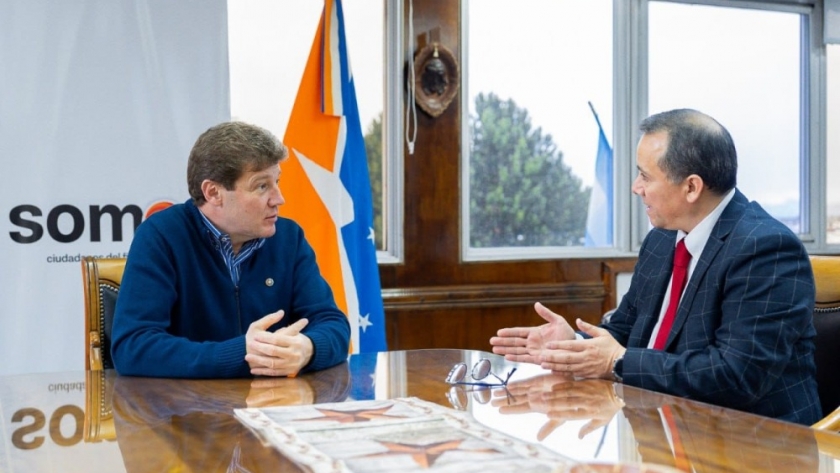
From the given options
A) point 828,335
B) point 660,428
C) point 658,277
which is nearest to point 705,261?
point 658,277

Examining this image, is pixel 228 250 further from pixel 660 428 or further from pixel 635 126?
pixel 635 126

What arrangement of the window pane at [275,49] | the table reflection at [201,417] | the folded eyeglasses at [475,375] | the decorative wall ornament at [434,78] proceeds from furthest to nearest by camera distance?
the decorative wall ornament at [434,78] → the window pane at [275,49] → the folded eyeglasses at [475,375] → the table reflection at [201,417]

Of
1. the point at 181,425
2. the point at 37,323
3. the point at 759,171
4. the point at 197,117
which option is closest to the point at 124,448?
the point at 181,425

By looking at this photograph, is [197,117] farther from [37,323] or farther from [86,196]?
[37,323]

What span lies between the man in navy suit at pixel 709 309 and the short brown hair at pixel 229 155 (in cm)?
78

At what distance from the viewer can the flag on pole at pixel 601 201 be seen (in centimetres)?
472

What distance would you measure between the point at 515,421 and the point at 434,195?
2.83 m

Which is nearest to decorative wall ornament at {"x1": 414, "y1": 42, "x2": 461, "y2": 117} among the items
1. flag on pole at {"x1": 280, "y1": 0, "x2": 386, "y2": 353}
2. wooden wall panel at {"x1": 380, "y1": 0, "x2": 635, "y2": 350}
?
wooden wall panel at {"x1": 380, "y1": 0, "x2": 635, "y2": 350}

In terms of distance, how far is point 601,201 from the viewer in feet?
15.6

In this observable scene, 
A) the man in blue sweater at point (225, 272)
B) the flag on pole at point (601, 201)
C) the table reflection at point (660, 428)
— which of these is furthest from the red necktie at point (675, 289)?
the flag on pole at point (601, 201)

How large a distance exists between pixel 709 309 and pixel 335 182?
6.38 feet

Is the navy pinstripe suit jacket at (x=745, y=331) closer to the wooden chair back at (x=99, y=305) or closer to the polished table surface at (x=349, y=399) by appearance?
the polished table surface at (x=349, y=399)

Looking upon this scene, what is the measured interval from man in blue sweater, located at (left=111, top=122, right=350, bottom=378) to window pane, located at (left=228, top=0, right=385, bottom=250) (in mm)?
1641

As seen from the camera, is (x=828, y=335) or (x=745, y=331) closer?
(x=745, y=331)
